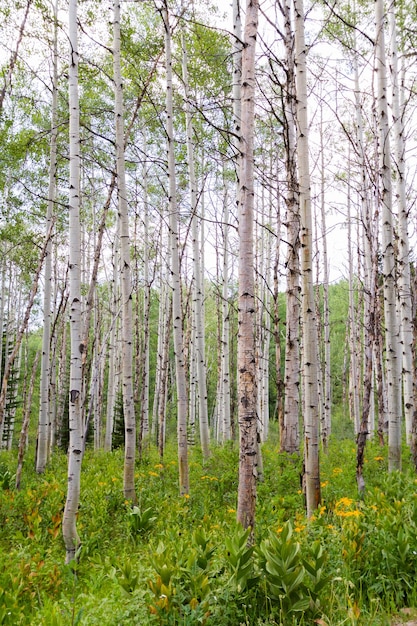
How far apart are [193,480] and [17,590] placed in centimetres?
405

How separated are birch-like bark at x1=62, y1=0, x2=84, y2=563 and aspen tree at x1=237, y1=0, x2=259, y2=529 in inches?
76.2

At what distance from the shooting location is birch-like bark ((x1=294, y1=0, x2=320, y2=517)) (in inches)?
171

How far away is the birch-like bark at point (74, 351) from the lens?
178 inches

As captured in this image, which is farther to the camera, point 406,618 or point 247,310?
point 247,310

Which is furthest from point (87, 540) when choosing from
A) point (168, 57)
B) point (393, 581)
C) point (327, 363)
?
point (327, 363)

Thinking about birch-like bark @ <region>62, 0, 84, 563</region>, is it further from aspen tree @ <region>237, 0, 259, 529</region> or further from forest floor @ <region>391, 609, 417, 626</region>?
forest floor @ <region>391, 609, 417, 626</region>

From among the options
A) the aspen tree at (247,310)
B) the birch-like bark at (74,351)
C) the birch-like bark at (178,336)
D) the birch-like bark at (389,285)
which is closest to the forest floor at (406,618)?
the aspen tree at (247,310)

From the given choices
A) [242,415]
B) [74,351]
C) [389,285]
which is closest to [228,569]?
[242,415]

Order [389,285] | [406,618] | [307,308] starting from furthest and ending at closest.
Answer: [389,285] → [307,308] → [406,618]

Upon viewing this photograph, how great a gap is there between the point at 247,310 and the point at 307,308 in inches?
45.8

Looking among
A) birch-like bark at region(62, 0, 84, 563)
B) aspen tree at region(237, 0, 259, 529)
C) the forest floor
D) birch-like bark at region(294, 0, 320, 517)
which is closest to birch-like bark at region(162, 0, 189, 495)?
birch-like bark at region(62, 0, 84, 563)

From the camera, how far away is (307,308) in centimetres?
457

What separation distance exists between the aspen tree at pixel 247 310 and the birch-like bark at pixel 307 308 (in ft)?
3.19

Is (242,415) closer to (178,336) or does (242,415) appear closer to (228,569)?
(228,569)
